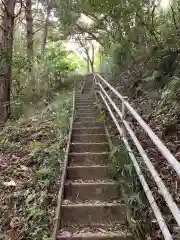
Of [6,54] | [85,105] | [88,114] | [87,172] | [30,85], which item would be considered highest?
[6,54]

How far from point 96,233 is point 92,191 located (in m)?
1.01

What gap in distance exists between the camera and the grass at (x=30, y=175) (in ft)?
15.1

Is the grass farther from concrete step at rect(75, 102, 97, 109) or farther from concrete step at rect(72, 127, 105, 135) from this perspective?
concrete step at rect(75, 102, 97, 109)

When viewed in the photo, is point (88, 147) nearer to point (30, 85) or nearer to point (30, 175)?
point (30, 175)

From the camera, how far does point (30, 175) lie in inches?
238

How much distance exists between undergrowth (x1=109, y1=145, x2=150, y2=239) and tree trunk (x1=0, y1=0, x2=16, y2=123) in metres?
5.70

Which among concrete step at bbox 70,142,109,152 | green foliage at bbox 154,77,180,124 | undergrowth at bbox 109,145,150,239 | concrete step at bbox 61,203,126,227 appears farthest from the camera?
concrete step at bbox 70,142,109,152

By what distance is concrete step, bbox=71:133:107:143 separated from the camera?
24.4 ft

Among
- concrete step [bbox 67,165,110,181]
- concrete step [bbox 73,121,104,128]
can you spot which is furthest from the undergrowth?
concrete step [bbox 73,121,104,128]

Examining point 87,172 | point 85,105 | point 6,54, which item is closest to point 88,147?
point 87,172

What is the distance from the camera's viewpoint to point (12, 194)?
215 inches

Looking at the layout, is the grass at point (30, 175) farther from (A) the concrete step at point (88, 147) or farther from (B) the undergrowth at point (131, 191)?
(B) the undergrowth at point (131, 191)

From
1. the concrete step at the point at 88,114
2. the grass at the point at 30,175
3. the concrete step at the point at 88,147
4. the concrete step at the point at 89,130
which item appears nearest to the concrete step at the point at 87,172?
the grass at the point at 30,175

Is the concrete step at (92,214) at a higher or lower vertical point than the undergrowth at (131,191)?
lower
